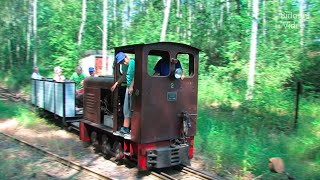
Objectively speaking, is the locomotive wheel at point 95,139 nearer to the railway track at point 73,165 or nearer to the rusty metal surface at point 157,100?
the railway track at point 73,165

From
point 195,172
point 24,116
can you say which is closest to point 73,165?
point 195,172

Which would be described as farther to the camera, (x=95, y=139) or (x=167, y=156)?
(x=95, y=139)

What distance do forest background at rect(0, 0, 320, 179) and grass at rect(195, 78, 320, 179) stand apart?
0.02 m

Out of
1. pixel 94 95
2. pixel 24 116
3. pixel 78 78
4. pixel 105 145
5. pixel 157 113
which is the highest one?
pixel 78 78

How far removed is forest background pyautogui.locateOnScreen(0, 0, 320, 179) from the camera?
7.66 meters

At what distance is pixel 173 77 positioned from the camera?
258 inches

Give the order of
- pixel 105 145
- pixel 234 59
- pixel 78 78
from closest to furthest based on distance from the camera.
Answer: pixel 105 145
pixel 78 78
pixel 234 59

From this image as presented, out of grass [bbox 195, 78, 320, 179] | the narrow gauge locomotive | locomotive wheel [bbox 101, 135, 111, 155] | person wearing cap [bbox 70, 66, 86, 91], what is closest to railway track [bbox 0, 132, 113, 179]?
the narrow gauge locomotive

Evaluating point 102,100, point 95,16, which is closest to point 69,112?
point 102,100

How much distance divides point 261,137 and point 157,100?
3504 mm

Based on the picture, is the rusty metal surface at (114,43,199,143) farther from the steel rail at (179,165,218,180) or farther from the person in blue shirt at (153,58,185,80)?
the steel rail at (179,165,218,180)

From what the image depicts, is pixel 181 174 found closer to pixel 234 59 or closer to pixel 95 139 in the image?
pixel 95 139

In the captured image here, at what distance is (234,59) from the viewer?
53.7 ft

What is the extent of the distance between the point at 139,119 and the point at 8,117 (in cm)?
756
